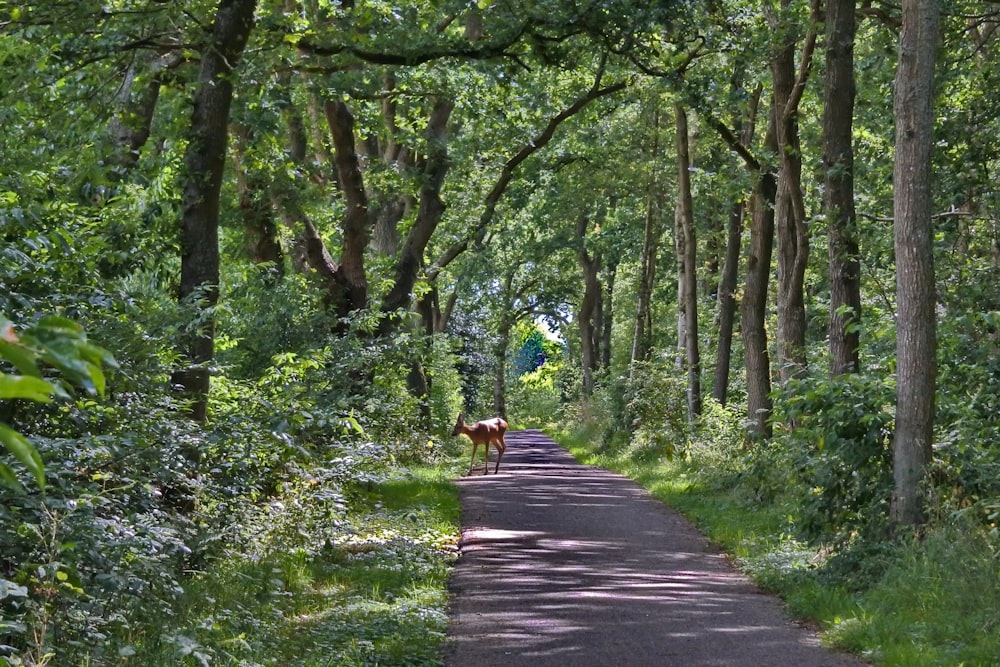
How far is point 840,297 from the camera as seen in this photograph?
13.8 metres

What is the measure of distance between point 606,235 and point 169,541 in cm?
3380

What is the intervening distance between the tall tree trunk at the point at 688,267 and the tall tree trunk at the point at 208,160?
15.8m

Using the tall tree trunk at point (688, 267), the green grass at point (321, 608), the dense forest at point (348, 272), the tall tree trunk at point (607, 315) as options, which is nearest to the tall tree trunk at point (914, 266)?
the dense forest at point (348, 272)

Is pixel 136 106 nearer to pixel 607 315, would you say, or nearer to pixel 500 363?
pixel 607 315

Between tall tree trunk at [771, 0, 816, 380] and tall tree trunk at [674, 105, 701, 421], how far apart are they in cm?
735

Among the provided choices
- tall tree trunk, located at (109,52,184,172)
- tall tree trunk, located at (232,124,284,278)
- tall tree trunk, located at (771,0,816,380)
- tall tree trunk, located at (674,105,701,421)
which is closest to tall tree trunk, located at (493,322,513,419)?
tall tree trunk, located at (674,105,701,421)

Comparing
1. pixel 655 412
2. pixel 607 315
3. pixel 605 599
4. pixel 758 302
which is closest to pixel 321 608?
pixel 605 599

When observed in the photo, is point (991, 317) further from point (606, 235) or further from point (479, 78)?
point (606, 235)

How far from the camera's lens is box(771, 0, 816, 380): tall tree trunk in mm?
18156

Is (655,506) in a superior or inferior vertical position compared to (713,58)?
inferior

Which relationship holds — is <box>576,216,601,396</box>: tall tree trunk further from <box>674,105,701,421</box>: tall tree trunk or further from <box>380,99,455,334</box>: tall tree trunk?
<box>380,99,455,334</box>: tall tree trunk

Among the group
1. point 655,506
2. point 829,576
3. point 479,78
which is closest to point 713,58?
point 479,78

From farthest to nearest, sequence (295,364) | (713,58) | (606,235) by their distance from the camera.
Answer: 1. (606,235)
2. (713,58)
3. (295,364)

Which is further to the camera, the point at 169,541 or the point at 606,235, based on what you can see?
the point at 606,235
